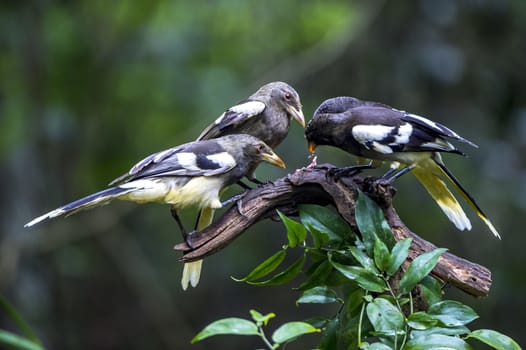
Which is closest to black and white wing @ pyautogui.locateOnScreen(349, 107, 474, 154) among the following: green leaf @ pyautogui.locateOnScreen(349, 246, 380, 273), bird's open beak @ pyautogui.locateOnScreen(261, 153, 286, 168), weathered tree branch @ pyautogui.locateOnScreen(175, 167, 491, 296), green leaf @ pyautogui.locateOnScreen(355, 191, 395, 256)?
weathered tree branch @ pyautogui.locateOnScreen(175, 167, 491, 296)

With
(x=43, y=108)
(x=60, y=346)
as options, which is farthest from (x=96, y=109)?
(x=60, y=346)

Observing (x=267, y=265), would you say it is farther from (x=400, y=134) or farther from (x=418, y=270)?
(x=400, y=134)

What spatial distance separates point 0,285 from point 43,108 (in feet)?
5.61

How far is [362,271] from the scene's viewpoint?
2.46m

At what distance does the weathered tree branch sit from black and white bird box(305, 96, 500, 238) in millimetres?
140

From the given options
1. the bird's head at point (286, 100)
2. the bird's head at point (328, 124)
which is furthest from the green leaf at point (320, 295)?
the bird's head at point (286, 100)

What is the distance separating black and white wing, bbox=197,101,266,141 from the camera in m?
3.67

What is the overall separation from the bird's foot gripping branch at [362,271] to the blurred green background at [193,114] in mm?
3226

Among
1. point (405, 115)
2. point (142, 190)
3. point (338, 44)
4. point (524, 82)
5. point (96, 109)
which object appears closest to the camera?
point (142, 190)

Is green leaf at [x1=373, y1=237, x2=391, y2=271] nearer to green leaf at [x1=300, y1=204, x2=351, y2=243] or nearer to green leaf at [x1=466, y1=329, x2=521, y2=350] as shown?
green leaf at [x1=300, y1=204, x2=351, y2=243]

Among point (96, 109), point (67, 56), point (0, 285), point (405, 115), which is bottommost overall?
point (0, 285)

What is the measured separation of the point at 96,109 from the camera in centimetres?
699

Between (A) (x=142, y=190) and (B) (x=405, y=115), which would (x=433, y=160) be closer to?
(B) (x=405, y=115)

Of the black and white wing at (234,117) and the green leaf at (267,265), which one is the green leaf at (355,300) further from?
the black and white wing at (234,117)
